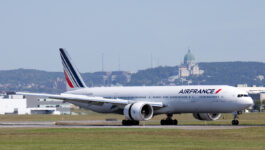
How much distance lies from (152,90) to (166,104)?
3.58 metres

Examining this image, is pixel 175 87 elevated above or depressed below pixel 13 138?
above

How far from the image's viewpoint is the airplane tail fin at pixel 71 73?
101 metres

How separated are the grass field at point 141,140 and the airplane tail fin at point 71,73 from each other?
35536 mm

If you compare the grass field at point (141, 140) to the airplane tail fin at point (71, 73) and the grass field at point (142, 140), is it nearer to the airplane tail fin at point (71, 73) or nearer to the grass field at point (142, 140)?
the grass field at point (142, 140)

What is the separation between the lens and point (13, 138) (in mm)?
58875

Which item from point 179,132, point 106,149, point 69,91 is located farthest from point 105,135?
point 69,91

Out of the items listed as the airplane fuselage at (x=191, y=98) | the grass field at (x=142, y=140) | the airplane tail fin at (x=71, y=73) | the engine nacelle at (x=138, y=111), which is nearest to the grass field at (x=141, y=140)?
the grass field at (x=142, y=140)

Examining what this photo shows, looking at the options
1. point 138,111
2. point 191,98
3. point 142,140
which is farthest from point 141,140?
point 191,98

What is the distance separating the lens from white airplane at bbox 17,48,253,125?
81000 mm

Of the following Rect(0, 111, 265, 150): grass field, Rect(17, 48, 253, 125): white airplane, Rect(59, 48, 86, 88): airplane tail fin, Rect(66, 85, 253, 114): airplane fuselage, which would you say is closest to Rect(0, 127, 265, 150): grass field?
Rect(0, 111, 265, 150): grass field

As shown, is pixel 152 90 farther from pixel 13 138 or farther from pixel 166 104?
pixel 13 138

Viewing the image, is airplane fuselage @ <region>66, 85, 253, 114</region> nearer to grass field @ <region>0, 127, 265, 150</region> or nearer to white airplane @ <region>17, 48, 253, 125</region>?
white airplane @ <region>17, 48, 253, 125</region>

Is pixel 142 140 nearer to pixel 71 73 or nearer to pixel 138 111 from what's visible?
pixel 138 111

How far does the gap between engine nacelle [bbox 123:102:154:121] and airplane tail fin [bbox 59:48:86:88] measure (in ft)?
54.1
